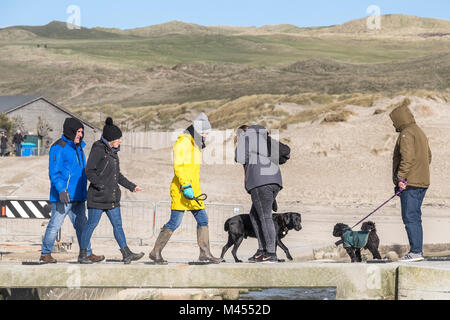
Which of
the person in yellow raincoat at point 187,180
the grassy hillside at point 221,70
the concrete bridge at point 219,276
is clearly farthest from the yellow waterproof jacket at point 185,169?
the grassy hillside at point 221,70

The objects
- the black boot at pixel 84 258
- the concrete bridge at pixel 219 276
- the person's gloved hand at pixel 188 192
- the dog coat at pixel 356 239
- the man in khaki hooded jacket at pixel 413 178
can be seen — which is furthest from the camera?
the dog coat at pixel 356 239

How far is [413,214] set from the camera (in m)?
9.61

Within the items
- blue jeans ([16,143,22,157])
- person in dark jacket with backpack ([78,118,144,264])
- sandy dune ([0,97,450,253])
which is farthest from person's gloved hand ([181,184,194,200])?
blue jeans ([16,143,22,157])

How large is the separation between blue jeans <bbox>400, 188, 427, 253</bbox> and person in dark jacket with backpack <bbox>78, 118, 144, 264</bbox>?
310 cm

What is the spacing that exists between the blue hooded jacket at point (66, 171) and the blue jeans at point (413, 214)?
12.0 feet

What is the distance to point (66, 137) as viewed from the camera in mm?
9438

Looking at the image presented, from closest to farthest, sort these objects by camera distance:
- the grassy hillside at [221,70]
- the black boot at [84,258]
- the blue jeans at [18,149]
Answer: the black boot at [84,258] < the blue jeans at [18,149] < the grassy hillside at [221,70]

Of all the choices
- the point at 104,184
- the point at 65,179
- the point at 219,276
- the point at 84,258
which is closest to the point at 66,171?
the point at 65,179

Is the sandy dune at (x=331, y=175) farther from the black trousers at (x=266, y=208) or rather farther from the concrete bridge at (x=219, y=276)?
the concrete bridge at (x=219, y=276)

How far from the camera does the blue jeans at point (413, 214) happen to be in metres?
9.60

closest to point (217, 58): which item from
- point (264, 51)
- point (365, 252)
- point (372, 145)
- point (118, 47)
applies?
point (264, 51)

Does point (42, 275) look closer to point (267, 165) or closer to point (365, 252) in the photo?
point (267, 165)

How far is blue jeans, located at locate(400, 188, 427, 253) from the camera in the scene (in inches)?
378
